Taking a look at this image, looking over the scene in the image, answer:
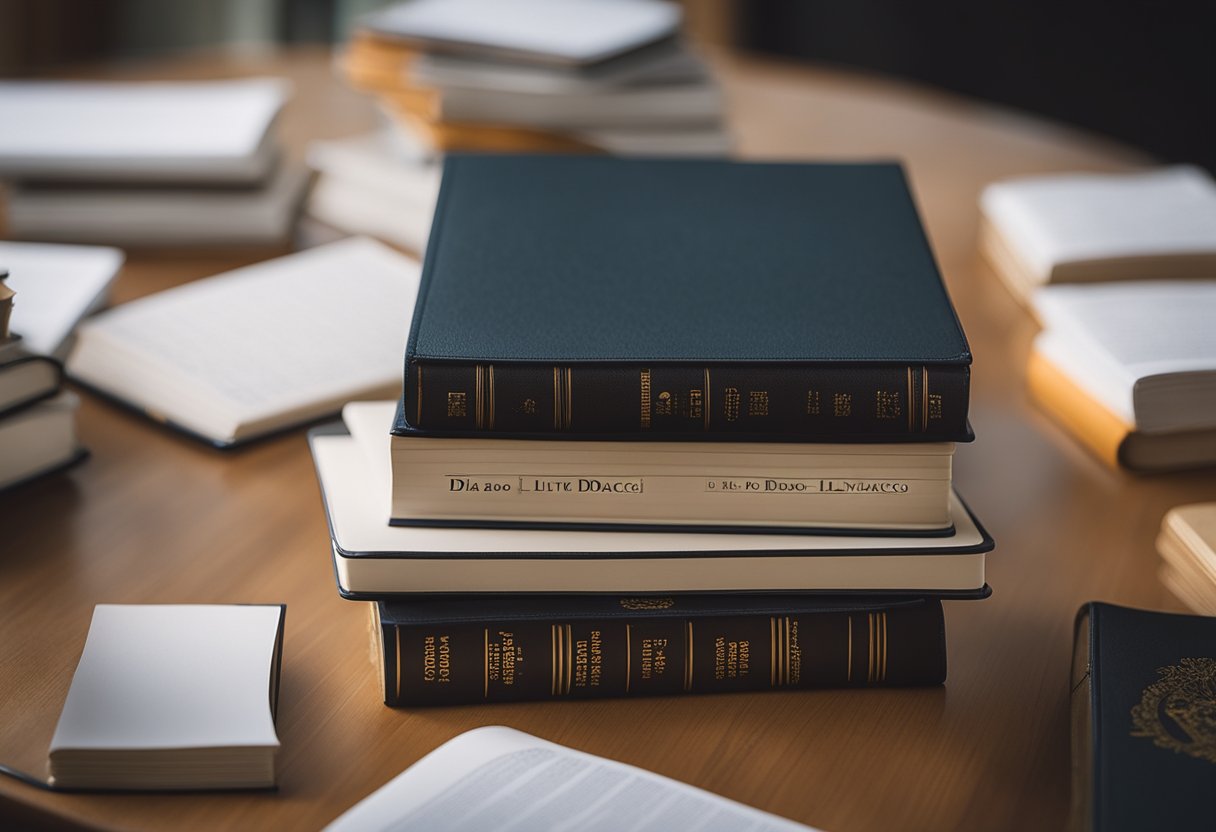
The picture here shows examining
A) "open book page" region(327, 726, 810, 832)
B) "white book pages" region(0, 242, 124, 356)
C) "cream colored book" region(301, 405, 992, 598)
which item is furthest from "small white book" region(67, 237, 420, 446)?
"open book page" region(327, 726, 810, 832)

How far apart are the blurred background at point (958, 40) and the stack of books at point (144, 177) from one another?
1573 mm

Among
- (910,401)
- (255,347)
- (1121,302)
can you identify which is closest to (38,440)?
(255,347)

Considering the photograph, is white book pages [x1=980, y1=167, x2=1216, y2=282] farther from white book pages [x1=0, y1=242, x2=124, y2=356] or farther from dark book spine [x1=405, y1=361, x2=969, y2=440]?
white book pages [x1=0, y1=242, x2=124, y2=356]

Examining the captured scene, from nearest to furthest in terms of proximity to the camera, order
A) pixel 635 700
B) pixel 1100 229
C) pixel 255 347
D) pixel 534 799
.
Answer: pixel 534 799 < pixel 635 700 < pixel 255 347 < pixel 1100 229

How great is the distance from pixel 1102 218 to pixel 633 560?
0.70 meters

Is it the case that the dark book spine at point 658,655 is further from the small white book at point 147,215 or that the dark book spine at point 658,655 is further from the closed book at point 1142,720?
the small white book at point 147,215

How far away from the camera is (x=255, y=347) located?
3.14 ft

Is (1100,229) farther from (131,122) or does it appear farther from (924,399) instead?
(131,122)

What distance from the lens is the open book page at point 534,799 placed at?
22.0 inches

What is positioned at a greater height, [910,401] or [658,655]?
[910,401]

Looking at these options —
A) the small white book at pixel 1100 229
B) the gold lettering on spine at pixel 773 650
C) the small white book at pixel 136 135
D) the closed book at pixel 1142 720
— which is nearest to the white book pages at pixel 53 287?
the small white book at pixel 136 135

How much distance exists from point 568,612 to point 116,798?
0.75 feet

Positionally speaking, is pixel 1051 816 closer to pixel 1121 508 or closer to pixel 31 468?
pixel 1121 508

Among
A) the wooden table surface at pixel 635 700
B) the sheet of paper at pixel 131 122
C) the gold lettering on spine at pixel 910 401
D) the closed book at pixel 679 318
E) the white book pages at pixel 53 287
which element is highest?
the sheet of paper at pixel 131 122
